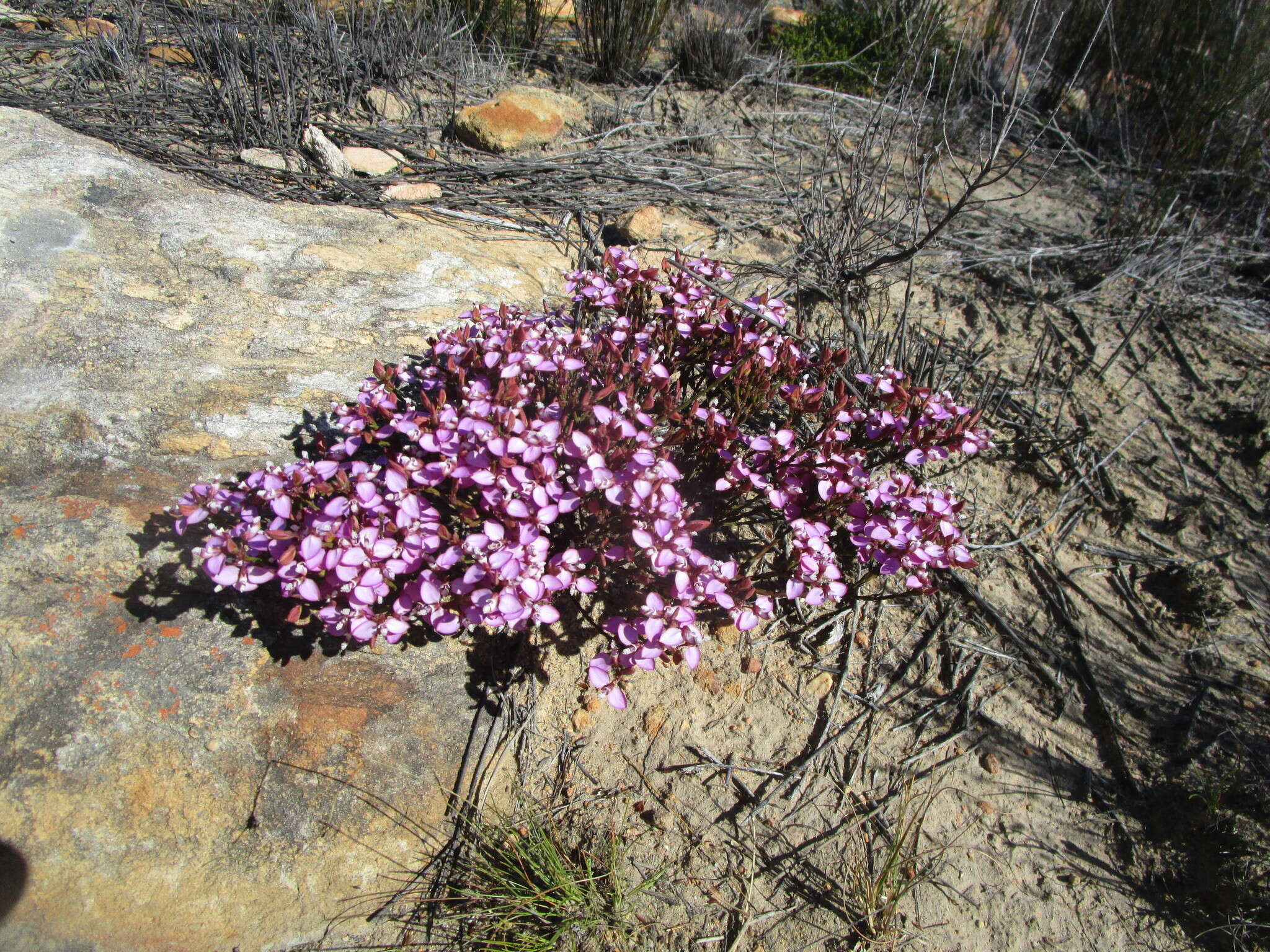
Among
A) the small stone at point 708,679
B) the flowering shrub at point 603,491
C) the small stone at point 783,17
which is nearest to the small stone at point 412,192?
the flowering shrub at point 603,491

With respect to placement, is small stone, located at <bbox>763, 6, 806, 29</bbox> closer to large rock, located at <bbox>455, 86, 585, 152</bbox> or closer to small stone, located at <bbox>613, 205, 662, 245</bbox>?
large rock, located at <bbox>455, 86, 585, 152</bbox>

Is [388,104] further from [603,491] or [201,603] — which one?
[603,491]

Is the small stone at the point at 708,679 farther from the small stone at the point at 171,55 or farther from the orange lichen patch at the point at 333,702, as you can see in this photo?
the small stone at the point at 171,55

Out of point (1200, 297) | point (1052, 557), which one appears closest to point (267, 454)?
point (1052, 557)

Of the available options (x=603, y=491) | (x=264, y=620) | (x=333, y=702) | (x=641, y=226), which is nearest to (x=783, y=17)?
(x=641, y=226)

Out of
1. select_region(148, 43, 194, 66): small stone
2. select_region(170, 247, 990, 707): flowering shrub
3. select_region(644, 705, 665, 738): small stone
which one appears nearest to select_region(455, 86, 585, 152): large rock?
select_region(148, 43, 194, 66): small stone
